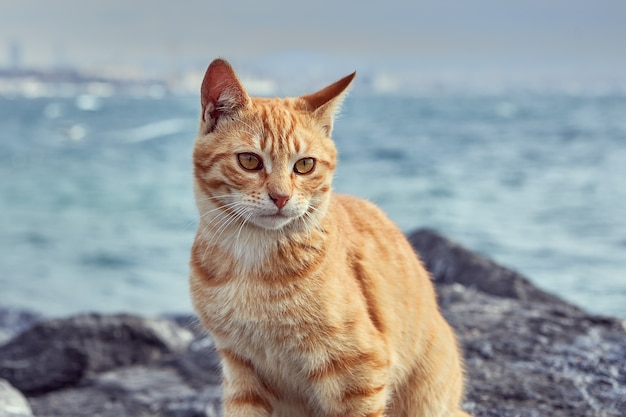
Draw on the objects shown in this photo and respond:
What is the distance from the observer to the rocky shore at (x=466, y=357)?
4078 millimetres

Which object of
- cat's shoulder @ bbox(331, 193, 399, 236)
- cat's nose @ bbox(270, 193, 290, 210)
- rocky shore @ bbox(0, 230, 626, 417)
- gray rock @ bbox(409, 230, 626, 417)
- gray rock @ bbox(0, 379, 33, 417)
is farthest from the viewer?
gray rock @ bbox(0, 379, 33, 417)

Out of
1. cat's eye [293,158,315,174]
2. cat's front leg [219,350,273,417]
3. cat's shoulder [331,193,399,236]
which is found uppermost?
cat's eye [293,158,315,174]

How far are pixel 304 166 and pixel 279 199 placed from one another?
0.22m

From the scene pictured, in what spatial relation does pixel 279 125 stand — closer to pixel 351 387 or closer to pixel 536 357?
pixel 351 387

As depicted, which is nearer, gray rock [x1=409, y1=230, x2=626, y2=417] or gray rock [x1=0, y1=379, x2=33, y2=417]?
gray rock [x1=409, y1=230, x2=626, y2=417]

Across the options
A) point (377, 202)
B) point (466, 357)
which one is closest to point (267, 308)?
point (466, 357)

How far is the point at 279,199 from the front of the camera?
2738 millimetres

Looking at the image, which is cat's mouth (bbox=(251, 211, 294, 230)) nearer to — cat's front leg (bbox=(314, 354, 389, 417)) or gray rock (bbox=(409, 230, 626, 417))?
cat's front leg (bbox=(314, 354, 389, 417))

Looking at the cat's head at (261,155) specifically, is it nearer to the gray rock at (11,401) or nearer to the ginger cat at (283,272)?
the ginger cat at (283,272)

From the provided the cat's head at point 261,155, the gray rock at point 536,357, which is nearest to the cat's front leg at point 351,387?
the cat's head at point 261,155

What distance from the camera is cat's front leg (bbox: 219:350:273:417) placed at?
3092 millimetres

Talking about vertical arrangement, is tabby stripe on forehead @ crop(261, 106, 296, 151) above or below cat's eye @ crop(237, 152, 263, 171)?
above

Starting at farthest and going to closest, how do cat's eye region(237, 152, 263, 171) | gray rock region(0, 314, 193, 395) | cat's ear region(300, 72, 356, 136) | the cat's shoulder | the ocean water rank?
the ocean water
gray rock region(0, 314, 193, 395)
the cat's shoulder
cat's ear region(300, 72, 356, 136)
cat's eye region(237, 152, 263, 171)

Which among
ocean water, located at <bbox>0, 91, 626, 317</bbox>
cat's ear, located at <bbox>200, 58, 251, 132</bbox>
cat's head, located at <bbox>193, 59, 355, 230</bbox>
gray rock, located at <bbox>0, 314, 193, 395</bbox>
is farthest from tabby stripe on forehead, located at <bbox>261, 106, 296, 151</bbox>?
gray rock, located at <bbox>0, 314, 193, 395</bbox>
